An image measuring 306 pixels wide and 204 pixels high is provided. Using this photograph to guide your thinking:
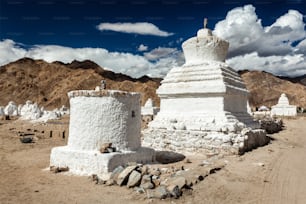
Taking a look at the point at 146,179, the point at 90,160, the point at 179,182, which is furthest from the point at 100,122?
the point at 179,182

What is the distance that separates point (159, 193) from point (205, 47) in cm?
949

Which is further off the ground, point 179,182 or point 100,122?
point 100,122

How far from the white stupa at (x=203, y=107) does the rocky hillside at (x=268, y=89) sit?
3520 inches

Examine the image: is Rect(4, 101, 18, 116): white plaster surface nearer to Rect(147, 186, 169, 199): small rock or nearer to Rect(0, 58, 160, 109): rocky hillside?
Rect(147, 186, 169, 199): small rock

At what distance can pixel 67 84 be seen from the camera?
3743 inches

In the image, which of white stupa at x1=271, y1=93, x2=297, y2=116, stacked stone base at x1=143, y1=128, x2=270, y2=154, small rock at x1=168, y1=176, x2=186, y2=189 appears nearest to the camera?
small rock at x1=168, y1=176, x2=186, y2=189

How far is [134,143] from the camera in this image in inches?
384

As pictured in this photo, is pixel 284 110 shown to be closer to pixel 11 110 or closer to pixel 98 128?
pixel 11 110

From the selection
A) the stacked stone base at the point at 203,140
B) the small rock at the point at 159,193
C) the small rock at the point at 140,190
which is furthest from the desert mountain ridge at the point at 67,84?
the small rock at the point at 159,193

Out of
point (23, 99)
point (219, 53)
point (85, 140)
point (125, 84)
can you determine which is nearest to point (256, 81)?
point (125, 84)

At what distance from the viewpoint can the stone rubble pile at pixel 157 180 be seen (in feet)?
21.9

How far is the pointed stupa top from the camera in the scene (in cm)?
1464

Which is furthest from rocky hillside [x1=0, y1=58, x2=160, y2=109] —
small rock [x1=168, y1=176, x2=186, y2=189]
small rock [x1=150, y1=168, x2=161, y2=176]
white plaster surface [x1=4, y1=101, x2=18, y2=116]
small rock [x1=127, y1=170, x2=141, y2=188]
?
small rock [x1=168, y1=176, x2=186, y2=189]

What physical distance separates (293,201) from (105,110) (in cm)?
543
